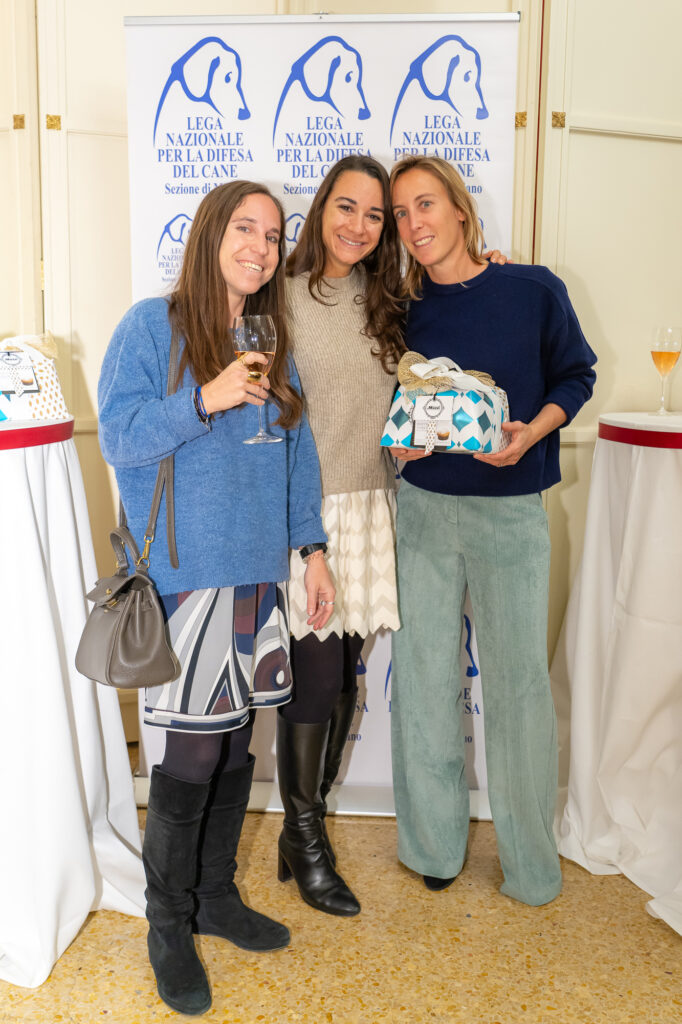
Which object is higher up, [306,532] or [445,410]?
[445,410]

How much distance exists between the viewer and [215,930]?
2.01 meters

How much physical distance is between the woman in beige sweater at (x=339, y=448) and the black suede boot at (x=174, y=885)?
368 millimetres

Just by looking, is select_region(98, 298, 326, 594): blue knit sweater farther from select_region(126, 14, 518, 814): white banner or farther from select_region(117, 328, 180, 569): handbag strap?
select_region(126, 14, 518, 814): white banner

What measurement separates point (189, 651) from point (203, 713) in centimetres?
13

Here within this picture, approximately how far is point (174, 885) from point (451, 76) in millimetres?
2101

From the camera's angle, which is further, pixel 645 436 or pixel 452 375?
pixel 645 436

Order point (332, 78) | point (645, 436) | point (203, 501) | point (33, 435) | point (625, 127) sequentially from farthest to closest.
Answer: point (625, 127) → point (332, 78) → point (645, 436) → point (33, 435) → point (203, 501)

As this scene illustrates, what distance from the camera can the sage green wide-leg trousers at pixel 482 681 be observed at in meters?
2.11

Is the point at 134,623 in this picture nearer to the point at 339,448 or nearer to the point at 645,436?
the point at 339,448

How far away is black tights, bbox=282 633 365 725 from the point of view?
2059 mm

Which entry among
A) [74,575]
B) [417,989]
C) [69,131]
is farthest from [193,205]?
[417,989]

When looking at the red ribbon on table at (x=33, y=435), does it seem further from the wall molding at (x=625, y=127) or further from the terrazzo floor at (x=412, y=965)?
the wall molding at (x=625, y=127)

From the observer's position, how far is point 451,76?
234cm

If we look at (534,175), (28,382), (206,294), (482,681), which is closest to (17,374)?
(28,382)
